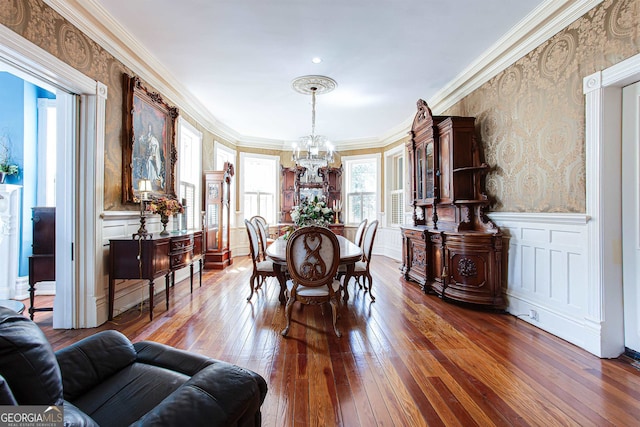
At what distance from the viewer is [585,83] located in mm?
2426

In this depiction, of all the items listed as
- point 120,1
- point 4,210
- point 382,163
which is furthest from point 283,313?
point 382,163

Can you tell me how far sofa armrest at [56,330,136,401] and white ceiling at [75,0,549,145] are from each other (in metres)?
2.74

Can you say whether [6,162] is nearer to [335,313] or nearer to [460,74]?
[335,313]

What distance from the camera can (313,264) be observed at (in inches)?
104

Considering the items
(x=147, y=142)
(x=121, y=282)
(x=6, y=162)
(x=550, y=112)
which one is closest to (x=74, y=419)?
(x=121, y=282)

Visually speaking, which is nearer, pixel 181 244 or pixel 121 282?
pixel 121 282

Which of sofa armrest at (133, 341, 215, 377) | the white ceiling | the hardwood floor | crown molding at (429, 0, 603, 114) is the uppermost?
the white ceiling

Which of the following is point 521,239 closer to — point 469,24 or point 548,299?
point 548,299

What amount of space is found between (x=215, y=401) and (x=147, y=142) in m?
3.64

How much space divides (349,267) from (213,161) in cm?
418

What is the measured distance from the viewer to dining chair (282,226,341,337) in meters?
2.60

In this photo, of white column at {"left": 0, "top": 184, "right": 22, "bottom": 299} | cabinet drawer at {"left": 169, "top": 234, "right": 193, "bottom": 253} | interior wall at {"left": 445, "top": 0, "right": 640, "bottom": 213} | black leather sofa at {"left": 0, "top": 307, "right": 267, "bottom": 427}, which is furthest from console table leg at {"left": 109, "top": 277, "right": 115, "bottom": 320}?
interior wall at {"left": 445, "top": 0, "right": 640, "bottom": 213}

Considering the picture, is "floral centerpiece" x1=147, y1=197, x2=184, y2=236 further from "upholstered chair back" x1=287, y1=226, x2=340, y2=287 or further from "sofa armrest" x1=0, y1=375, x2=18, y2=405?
"sofa armrest" x1=0, y1=375, x2=18, y2=405

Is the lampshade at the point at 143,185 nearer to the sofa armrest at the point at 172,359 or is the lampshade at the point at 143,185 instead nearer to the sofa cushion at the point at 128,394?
the sofa armrest at the point at 172,359
